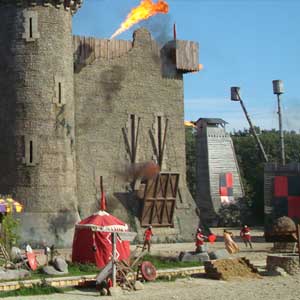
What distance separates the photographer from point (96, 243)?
82.8ft

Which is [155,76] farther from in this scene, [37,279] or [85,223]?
[37,279]

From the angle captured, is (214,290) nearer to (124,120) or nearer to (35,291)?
(35,291)

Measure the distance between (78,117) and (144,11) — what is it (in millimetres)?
9012

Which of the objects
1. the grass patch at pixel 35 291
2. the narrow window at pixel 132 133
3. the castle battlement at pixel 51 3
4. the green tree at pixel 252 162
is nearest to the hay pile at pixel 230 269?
the grass patch at pixel 35 291

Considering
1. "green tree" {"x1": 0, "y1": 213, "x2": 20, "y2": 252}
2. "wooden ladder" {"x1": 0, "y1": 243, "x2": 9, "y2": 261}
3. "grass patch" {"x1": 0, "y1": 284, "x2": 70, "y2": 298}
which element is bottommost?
"grass patch" {"x1": 0, "y1": 284, "x2": 70, "y2": 298}

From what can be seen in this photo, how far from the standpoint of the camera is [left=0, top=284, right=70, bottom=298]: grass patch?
63.1 feet

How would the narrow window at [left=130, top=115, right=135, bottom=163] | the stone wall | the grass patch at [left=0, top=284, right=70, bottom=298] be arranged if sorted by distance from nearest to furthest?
the grass patch at [left=0, top=284, right=70, bottom=298]
the stone wall
the narrow window at [left=130, top=115, right=135, bottom=163]

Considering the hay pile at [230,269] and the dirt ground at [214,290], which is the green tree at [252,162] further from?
the dirt ground at [214,290]

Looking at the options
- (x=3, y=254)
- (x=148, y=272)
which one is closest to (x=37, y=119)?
(x=3, y=254)

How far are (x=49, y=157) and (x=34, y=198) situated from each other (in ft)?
6.74

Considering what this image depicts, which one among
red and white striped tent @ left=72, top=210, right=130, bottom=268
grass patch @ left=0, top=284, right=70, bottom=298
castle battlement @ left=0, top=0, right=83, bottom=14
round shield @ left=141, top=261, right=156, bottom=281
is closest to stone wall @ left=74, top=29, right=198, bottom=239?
castle battlement @ left=0, top=0, right=83, bottom=14

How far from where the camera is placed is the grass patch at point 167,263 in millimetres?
25008

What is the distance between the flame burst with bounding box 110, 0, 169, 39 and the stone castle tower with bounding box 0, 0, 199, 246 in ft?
5.71

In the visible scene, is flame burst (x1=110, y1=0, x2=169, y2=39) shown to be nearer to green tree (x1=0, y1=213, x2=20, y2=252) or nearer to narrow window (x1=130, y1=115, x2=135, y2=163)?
narrow window (x1=130, y1=115, x2=135, y2=163)
